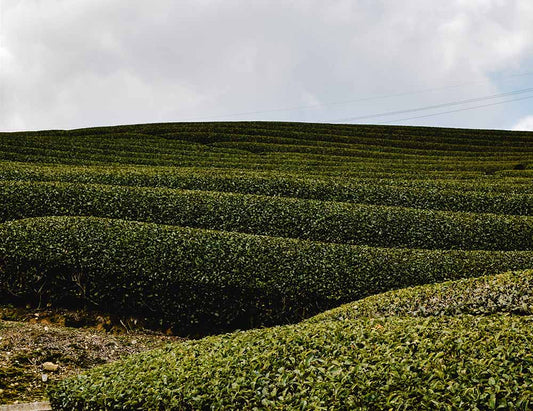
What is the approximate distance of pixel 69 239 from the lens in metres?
15.0

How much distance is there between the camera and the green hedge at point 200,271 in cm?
1392

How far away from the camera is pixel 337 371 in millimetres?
6535

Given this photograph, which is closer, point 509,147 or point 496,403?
point 496,403

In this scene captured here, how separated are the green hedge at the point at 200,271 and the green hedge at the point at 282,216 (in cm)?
218

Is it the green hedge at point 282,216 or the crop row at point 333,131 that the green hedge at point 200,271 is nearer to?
the green hedge at point 282,216

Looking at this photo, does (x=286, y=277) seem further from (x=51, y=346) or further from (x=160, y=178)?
(x=160, y=178)

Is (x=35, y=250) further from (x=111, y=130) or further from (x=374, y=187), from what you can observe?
(x=111, y=130)

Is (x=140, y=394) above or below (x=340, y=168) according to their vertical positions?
below

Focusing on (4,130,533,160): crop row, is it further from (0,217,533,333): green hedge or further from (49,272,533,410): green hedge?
(49,272,533,410): green hedge

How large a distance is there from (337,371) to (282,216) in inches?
465

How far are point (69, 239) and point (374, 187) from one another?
1249 centimetres

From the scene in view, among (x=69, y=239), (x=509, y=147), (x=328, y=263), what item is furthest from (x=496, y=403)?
(x=509, y=147)

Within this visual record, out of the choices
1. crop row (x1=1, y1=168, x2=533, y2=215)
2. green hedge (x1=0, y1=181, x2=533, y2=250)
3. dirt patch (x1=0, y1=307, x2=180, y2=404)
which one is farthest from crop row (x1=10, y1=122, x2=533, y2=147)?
dirt patch (x1=0, y1=307, x2=180, y2=404)

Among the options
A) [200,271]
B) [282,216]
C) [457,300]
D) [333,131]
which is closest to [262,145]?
[333,131]
